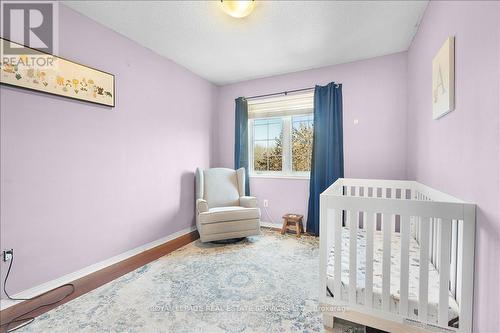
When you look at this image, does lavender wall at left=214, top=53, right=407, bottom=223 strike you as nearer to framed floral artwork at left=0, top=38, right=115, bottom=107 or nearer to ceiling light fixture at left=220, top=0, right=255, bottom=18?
ceiling light fixture at left=220, top=0, right=255, bottom=18

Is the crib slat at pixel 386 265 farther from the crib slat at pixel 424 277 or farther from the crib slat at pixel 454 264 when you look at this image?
the crib slat at pixel 454 264

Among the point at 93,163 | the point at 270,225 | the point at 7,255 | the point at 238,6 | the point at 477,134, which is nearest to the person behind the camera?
the point at 477,134

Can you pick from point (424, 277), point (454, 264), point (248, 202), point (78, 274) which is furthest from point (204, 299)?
point (454, 264)

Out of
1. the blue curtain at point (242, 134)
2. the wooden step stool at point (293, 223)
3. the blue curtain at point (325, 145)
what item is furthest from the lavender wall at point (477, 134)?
the blue curtain at point (242, 134)

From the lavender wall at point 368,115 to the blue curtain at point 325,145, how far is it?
0.39 feet

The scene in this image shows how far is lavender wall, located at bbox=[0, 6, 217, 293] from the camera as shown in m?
1.72

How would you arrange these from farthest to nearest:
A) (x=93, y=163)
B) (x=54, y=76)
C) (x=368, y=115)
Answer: (x=368, y=115) < (x=93, y=163) < (x=54, y=76)

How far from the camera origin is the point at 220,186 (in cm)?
331

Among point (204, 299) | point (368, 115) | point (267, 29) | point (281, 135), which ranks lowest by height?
point (204, 299)

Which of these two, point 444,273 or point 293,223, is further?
point 293,223

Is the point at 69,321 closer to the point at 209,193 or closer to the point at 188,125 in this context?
the point at 209,193

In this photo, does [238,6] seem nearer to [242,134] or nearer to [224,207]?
[242,134]

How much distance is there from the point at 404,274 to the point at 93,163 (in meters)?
2.63

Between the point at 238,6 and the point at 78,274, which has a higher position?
the point at 238,6
